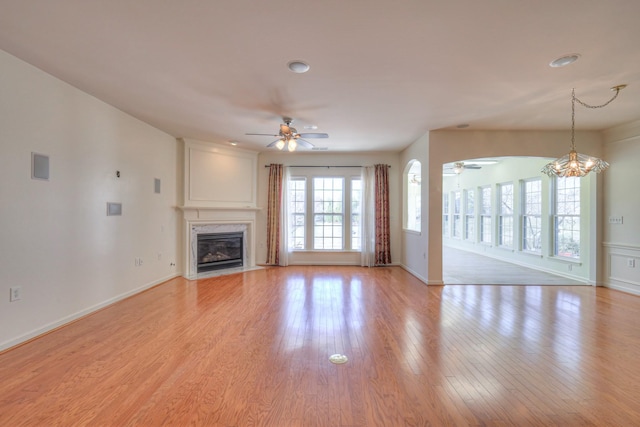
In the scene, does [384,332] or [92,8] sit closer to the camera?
[92,8]

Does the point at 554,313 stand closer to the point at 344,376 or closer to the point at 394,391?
the point at 394,391

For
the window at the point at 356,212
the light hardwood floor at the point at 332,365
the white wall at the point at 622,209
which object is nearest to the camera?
the light hardwood floor at the point at 332,365

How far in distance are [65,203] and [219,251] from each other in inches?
127

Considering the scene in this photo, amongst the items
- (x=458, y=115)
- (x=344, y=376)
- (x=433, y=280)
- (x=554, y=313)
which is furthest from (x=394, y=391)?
(x=458, y=115)

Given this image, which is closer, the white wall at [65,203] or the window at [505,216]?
the white wall at [65,203]

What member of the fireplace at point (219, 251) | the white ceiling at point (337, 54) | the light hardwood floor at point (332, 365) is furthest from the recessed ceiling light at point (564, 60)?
the fireplace at point (219, 251)

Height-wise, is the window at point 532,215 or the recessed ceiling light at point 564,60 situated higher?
the recessed ceiling light at point 564,60

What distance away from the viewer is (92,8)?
6.55 feet

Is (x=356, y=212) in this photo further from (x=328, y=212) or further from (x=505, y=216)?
(x=505, y=216)

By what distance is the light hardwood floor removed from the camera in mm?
1814

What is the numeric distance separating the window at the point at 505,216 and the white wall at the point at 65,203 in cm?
865

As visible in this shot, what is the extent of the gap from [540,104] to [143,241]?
6.23 meters

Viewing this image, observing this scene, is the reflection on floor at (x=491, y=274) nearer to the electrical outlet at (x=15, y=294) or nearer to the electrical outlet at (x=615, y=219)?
the electrical outlet at (x=615, y=219)

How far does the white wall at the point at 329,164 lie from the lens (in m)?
6.79
